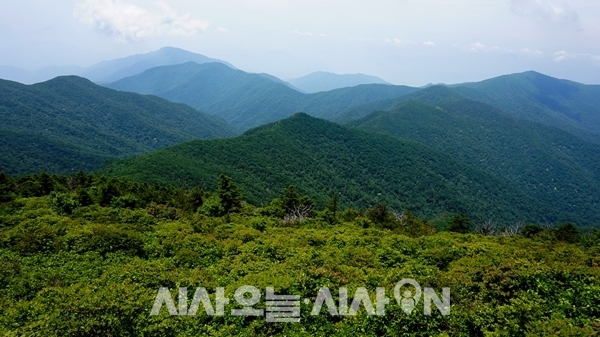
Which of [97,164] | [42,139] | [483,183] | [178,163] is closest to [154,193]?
[178,163]

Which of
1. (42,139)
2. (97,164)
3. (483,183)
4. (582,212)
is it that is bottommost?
(582,212)

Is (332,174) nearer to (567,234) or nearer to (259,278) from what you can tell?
(567,234)

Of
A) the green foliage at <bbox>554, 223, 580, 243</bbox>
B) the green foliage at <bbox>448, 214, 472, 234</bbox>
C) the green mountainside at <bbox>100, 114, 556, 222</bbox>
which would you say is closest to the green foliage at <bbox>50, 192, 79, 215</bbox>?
the green foliage at <bbox>448, 214, 472, 234</bbox>

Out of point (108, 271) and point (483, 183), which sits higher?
point (108, 271)

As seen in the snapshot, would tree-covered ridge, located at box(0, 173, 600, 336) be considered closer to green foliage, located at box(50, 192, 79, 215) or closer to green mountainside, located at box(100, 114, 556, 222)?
green foliage, located at box(50, 192, 79, 215)

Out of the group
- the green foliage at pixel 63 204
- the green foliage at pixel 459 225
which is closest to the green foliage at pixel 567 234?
the green foliage at pixel 459 225

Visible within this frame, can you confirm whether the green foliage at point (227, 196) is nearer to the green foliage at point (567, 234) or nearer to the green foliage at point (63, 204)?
the green foliage at point (63, 204)

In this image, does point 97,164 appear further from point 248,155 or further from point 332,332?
point 332,332

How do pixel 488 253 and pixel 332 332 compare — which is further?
pixel 488 253
